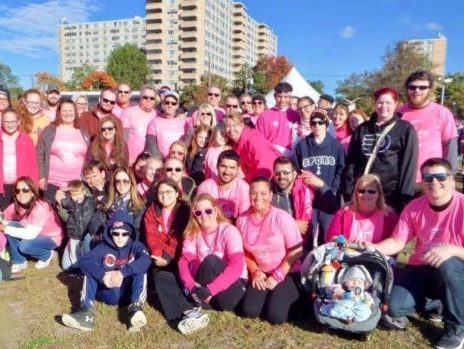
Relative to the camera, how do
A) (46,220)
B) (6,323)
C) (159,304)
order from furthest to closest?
(46,220)
(159,304)
(6,323)

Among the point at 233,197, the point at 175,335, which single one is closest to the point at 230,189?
the point at 233,197

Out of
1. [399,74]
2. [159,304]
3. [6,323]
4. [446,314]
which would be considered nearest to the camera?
[446,314]

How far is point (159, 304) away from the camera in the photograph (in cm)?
457

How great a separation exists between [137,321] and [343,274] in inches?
77.9

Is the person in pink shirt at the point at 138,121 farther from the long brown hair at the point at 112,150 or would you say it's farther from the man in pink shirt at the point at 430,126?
the man in pink shirt at the point at 430,126

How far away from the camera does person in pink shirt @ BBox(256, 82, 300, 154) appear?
664 cm

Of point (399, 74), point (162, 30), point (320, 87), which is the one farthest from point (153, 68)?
point (399, 74)

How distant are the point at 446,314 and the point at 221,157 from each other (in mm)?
2683

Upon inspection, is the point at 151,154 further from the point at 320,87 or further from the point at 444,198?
the point at 320,87

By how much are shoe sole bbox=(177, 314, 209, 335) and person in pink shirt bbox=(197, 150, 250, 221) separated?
125 centimetres

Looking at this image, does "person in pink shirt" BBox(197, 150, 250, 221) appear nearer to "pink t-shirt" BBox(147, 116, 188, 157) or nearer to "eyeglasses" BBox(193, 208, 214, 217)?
"eyeglasses" BBox(193, 208, 214, 217)

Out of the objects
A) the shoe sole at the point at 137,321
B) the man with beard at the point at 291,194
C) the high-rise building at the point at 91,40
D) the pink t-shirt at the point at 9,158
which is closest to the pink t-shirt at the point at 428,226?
the man with beard at the point at 291,194

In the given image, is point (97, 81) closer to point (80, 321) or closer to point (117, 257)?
point (117, 257)

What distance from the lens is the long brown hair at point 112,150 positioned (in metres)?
6.00
